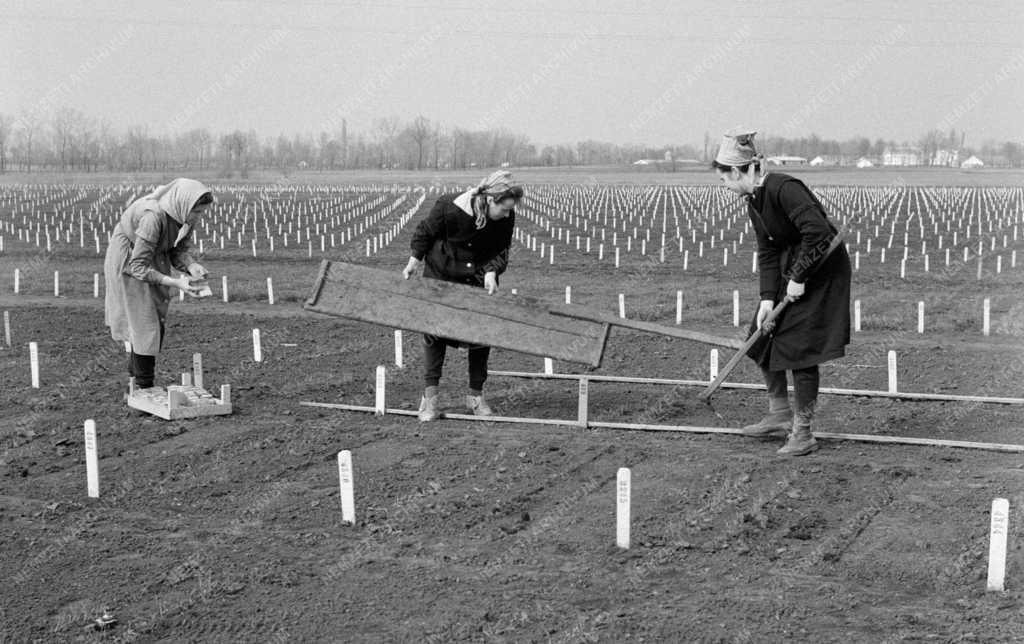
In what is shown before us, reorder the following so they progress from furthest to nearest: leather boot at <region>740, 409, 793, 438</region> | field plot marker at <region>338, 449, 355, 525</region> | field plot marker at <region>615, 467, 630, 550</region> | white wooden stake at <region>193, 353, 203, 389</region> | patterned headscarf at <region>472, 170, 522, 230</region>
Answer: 1. white wooden stake at <region>193, 353, 203, 389</region>
2. patterned headscarf at <region>472, 170, 522, 230</region>
3. leather boot at <region>740, 409, 793, 438</region>
4. field plot marker at <region>338, 449, 355, 525</region>
5. field plot marker at <region>615, 467, 630, 550</region>

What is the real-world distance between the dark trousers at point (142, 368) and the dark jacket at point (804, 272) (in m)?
4.16

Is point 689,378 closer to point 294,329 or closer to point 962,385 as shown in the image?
point 962,385

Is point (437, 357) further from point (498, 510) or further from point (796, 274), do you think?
point (796, 274)

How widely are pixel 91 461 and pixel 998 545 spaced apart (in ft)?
14.4

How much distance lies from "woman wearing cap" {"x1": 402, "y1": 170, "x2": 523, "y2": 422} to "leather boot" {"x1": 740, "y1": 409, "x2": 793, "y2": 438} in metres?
1.78

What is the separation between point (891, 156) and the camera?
148625 millimetres

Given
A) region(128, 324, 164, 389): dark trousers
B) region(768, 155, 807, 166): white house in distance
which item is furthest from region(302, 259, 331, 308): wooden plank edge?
region(768, 155, 807, 166): white house in distance

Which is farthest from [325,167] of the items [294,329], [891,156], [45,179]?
[294,329]

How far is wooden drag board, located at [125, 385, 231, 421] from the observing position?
765 cm

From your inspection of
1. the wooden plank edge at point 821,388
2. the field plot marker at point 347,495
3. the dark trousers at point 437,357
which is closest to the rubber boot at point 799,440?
the wooden plank edge at point 821,388

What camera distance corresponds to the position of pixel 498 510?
5.69 m

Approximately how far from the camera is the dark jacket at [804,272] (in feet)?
20.4

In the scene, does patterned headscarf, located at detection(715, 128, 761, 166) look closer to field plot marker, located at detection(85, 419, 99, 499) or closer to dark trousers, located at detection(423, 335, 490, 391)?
dark trousers, located at detection(423, 335, 490, 391)

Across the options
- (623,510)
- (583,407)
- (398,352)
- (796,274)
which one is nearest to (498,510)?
(623,510)
